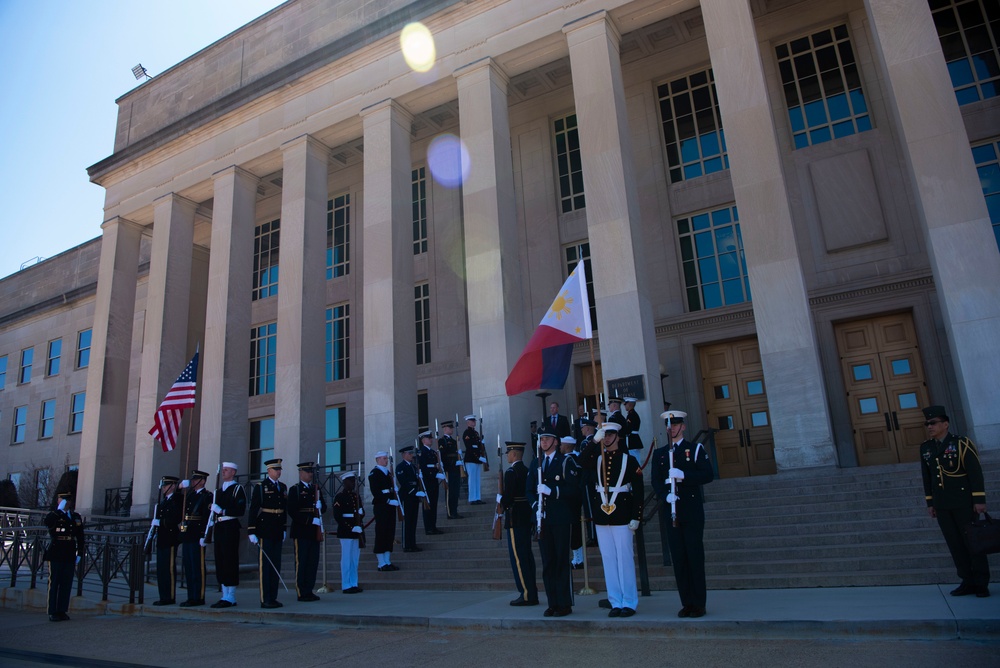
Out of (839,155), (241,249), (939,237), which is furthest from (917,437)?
(241,249)

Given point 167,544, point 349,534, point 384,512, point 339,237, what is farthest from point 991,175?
point 339,237

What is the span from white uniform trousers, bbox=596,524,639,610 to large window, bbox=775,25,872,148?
14.9m

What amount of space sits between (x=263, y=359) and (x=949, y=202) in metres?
23.1

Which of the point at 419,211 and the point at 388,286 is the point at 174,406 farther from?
the point at 419,211

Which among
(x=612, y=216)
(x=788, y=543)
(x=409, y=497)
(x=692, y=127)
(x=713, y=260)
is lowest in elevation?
(x=788, y=543)

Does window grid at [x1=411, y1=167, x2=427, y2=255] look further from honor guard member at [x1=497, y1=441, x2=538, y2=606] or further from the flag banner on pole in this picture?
honor guard member at [x1=497, y1=441, x2=538, y2=606]

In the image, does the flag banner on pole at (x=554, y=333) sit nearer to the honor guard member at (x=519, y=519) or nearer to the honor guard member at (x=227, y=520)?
the honor guard member at (x=519, y=519)

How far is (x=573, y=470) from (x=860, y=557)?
4008 millimetres

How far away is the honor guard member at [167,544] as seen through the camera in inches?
464

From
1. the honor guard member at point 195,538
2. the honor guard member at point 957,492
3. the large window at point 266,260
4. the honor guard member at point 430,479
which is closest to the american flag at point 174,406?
the honor guard member at point 195,538

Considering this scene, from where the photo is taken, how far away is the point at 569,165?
73.3ft

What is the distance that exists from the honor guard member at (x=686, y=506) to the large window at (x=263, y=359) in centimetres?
2185

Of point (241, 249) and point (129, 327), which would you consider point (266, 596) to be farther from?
point (129, 327)

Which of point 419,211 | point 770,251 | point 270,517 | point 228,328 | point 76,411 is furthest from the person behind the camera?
point 76,411
